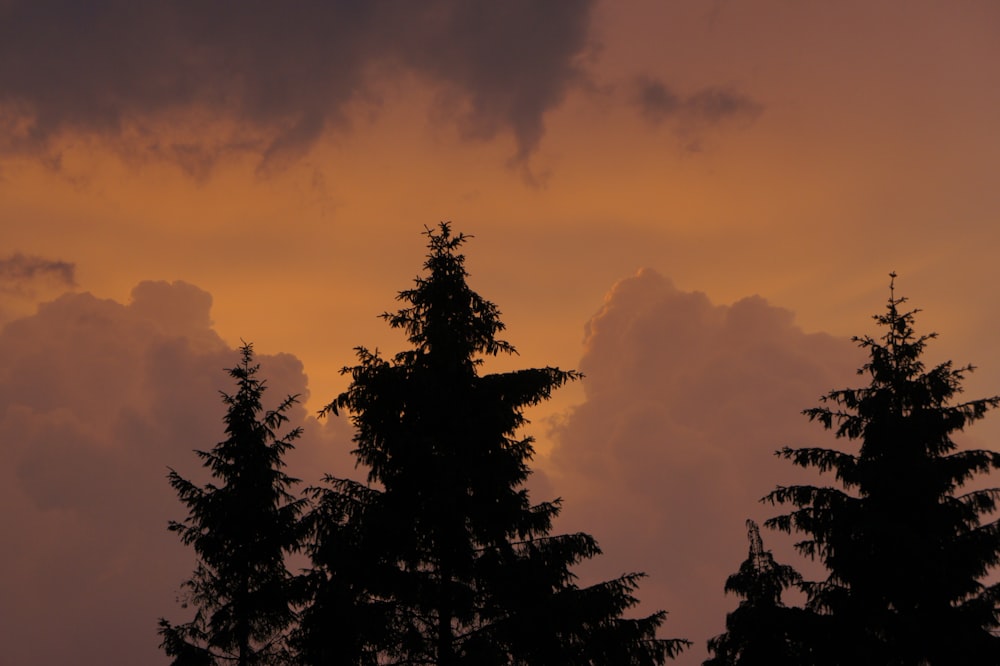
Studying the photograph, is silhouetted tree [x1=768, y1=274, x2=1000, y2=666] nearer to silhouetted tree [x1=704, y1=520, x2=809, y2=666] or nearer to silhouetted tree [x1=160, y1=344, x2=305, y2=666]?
silhouetted tree [x1=704, y1=520, x2=809, y2=666]

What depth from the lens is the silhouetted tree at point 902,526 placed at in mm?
18547

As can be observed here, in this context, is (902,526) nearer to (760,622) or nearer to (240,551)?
(760,622)

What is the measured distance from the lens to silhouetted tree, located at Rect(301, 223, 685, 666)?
707 inches

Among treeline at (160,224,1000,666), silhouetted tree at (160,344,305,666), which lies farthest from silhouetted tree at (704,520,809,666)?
silhouetted tree at (160,344,305,666)

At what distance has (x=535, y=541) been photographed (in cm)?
1880

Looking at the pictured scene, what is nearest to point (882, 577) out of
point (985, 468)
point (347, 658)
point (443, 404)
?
point (985, 468)

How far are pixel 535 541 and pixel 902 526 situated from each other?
7.84 m

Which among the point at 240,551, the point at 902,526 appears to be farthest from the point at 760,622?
the point at 240,551

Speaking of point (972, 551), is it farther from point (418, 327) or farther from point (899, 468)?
point (418, 327)

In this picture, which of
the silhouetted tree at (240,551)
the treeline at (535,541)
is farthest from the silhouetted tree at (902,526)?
the silhouetted tree at (240,551)

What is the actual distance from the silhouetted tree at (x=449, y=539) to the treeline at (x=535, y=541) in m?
0.04

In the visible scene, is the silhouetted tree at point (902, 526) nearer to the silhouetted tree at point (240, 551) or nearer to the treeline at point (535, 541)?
the treeline at point (535, 541)

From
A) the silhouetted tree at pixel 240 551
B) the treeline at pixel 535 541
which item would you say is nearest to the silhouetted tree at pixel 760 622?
the treeline at pixel 535 541

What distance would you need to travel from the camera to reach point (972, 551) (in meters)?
18.6
